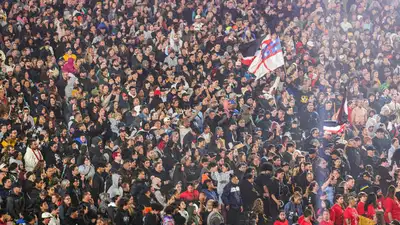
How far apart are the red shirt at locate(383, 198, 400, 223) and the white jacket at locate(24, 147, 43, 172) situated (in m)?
6.88

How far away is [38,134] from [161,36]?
5640 mm

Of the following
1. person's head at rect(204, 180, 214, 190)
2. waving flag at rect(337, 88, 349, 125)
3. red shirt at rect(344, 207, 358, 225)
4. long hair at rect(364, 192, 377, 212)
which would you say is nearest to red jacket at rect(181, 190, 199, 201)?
person's head at rect(204, 180, 214, 190)

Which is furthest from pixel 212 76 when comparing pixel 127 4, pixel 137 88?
pixel 127 4

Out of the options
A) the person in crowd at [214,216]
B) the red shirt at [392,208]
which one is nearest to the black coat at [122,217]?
the person in crowd at [214,216]

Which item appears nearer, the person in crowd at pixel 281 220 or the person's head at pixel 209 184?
the person in crowd at pixel 281 220

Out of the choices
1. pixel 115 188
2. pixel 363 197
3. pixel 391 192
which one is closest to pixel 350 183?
pixel 363 197

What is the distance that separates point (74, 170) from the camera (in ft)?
62.2

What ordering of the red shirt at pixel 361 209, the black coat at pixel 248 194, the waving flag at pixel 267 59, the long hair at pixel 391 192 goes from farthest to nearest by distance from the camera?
the waving flag at pixel 267 59
the black coat at pixel 248 194
the long hair at pixel 391 192
the red shirt at pixel 361 209

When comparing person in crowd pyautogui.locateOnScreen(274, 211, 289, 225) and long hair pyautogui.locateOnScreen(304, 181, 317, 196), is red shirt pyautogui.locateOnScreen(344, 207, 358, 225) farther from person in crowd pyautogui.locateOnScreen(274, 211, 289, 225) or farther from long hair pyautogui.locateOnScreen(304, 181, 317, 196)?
person in crowd pyautogui.locateOnScreen(274, 211, 289, 225)

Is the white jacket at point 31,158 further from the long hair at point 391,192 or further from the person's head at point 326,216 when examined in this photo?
the long hair at point 391,192

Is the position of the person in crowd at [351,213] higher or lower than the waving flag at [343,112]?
lower

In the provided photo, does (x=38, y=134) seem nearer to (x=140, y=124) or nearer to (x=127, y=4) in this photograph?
(x=140, y=124)

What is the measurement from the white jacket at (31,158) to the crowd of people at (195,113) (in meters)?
0.03

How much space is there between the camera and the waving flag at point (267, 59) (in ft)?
77.0
